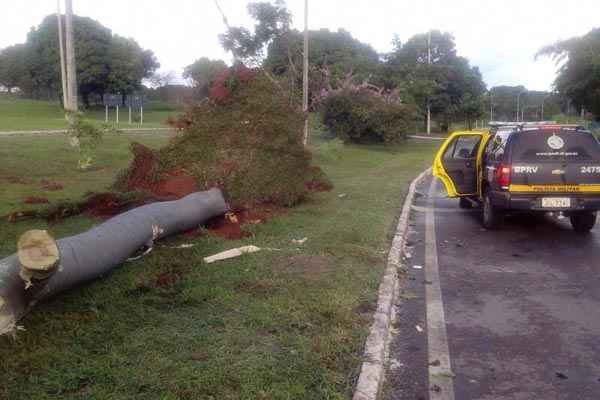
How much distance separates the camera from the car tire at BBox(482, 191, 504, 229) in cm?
1036

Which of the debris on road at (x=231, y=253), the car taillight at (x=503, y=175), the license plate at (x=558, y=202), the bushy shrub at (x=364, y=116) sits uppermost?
the bushy shrub at (x=364, y=116)

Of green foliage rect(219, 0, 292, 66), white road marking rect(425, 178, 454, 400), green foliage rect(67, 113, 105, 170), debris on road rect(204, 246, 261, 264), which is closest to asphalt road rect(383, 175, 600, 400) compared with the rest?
white road marking rect(425, 178, 454, 400)

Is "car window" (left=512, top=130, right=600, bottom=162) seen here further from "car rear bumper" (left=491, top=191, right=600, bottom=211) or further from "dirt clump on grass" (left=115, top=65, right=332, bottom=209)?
"dirt clump on grass" (left=115, top=65, right=332, bottom=209)

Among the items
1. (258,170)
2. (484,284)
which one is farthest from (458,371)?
(258,170)

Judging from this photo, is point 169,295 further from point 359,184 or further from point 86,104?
point 86,104

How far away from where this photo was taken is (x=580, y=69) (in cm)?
4266

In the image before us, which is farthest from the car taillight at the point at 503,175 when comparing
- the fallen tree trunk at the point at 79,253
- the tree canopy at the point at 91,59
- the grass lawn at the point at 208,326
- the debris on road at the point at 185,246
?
the tree canopy at the point at 91,59

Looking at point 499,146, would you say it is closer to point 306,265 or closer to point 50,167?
point 306,265

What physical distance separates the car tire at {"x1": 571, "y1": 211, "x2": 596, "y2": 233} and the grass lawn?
350cm

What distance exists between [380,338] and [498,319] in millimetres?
1412

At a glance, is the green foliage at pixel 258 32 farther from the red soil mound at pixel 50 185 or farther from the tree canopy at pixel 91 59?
the tree canopy at pixel 91 59

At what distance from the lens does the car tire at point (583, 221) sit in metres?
10.1

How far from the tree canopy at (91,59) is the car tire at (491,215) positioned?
51.4 metres

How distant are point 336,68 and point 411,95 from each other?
232 inches
